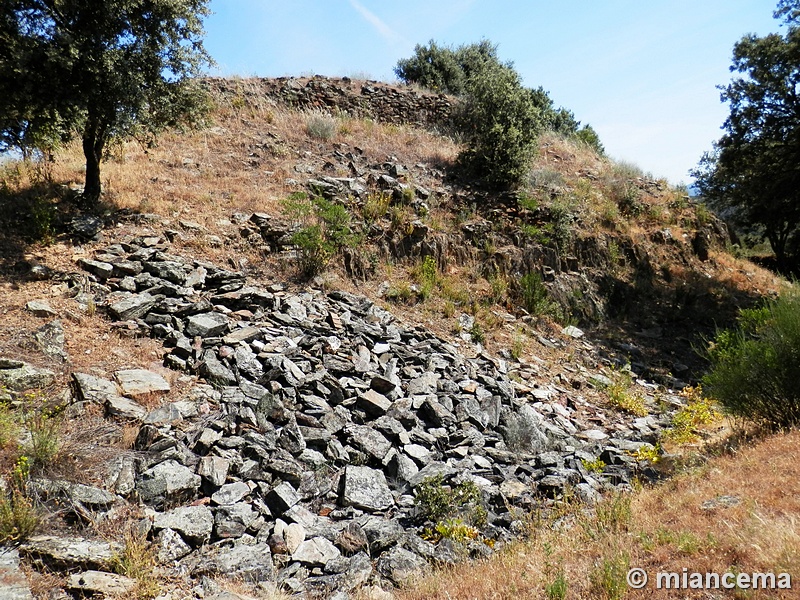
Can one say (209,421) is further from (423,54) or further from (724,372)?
(423,54)

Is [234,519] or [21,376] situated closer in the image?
[234,519]

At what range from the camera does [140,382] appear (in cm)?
584

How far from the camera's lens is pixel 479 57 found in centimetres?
2631

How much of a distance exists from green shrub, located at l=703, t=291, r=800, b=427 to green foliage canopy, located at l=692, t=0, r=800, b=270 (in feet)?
34.5

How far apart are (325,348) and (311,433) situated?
196 cm

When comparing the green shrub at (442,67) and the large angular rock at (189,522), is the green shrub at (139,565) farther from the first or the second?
the green shrub at (442,67)

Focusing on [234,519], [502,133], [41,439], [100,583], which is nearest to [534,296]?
[502,133]

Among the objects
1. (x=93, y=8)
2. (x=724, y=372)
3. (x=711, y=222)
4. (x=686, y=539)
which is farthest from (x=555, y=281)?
(x=93, y=8)

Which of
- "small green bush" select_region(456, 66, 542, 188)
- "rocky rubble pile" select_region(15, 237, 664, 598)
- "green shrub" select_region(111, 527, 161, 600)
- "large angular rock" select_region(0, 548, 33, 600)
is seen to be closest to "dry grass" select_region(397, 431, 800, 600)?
"rocky rubble pile" select_region(15, 237, 664, 598)

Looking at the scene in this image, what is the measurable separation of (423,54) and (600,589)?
2672 cm

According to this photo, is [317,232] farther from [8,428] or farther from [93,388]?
[8,428]

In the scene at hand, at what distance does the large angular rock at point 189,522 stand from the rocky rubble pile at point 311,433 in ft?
0.04

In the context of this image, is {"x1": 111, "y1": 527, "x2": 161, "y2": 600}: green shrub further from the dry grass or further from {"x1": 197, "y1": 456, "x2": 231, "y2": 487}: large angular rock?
the dry grass

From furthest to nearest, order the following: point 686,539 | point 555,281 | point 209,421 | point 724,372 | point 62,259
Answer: point 555,281, point 62,259, point 724,372, point 209,421, point 686,539
